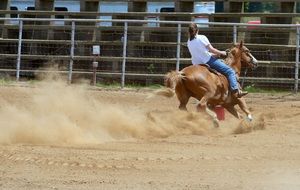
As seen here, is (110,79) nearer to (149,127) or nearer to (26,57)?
(26,57)

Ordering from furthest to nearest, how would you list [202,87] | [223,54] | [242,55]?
[242,55] < [223,54] < [202,87]

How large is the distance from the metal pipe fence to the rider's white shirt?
5912mm

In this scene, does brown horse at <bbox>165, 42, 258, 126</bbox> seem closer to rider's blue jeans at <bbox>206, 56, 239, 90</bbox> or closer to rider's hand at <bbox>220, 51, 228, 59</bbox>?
rider's blue jeans at <bbox>206, 56, 239, 90</bbox>

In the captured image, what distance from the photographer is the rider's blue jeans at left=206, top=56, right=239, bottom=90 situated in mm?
12211

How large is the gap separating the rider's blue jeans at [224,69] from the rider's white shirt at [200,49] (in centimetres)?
14

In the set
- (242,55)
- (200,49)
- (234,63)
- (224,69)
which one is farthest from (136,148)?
(242,55)

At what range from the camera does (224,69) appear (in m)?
12.3

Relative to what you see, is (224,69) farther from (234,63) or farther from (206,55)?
(234,63)

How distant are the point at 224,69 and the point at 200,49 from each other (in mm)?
686

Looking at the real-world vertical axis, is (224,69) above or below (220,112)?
above

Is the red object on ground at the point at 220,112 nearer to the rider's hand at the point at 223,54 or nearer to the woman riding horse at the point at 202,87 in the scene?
the woman riding horse at the point at 202,87

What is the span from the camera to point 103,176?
7117mm

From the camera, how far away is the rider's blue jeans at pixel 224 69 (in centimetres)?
1221

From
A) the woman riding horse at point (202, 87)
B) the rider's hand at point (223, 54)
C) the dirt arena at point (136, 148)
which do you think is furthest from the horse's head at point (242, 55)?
the dirt arena at point (136, 148)
